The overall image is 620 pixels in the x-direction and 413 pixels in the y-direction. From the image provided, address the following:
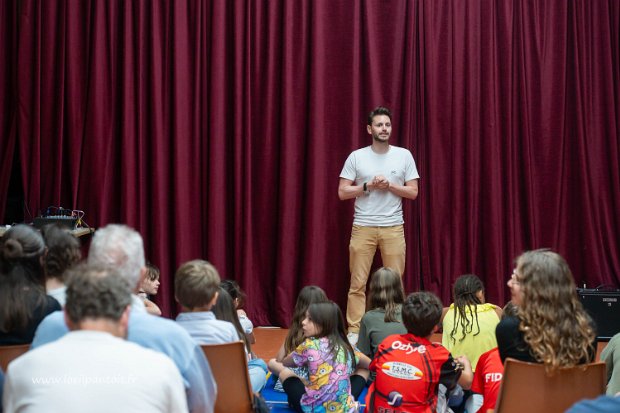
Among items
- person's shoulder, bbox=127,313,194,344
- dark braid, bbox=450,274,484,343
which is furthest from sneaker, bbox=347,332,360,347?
person's shoulder, bbox=127,313,194,344

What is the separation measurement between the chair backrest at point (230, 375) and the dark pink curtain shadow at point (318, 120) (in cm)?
328

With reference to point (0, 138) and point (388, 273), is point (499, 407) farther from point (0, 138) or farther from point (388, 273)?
point (0, 138)

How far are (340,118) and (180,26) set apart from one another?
1.49 m

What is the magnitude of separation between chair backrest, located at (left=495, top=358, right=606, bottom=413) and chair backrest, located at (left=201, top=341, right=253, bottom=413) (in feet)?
3.10

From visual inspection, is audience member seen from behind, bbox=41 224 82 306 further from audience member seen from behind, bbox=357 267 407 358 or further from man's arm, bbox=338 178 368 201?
man's arm, bbox=338 178 368 201

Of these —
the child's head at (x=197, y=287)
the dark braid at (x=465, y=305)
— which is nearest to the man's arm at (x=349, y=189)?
the dark braid at (x=465, y=305)

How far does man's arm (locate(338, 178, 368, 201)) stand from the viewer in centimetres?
555

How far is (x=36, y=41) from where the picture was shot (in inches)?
243

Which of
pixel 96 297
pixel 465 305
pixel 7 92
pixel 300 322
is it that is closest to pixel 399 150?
pixel 465 305

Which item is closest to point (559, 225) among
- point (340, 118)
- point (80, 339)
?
point (340, 118)

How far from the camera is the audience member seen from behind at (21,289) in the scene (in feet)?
9.13

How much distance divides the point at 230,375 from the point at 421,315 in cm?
83

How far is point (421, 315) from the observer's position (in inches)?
123

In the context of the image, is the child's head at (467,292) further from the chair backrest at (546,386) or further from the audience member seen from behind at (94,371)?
the audience member seen from behind at (94,371)
